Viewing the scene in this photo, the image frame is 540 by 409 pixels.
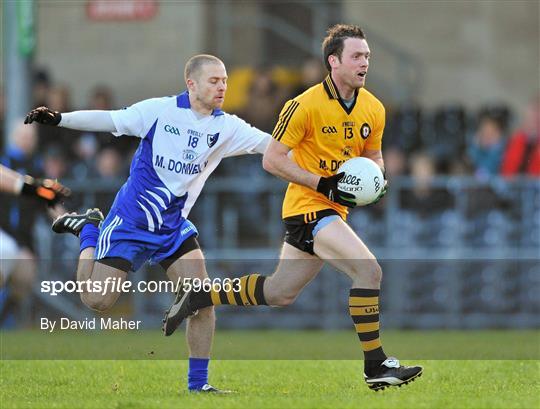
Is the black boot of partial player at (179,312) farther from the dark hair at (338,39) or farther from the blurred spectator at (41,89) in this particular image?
the blurred spectator at (41,89)

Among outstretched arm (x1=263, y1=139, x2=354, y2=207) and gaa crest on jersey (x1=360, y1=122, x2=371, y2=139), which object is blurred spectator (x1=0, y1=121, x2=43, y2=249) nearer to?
outstretched arm (x1=263, y1=139, x2=354, y2=207)

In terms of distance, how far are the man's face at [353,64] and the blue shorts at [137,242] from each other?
5.14 ft

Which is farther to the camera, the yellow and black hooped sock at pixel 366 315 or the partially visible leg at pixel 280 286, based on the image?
the partially visible leg at pixel 280 286

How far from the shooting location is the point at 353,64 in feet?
32.9

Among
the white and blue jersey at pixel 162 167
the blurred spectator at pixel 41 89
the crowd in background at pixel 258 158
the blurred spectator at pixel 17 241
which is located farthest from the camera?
the blurred spectator at pixel 41 89

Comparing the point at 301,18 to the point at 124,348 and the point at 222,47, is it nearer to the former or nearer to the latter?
the point at 222,47

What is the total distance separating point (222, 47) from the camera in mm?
21828

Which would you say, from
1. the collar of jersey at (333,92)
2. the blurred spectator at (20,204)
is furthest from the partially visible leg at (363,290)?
the blurred spectator at (20,204)

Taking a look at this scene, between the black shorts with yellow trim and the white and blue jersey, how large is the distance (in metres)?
0.72

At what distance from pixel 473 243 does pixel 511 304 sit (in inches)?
34.6

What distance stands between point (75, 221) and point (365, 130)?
2.30 metres

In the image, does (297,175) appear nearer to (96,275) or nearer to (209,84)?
(209,84)

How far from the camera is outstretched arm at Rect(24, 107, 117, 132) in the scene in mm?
9891

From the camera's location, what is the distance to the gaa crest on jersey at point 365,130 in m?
10.1
